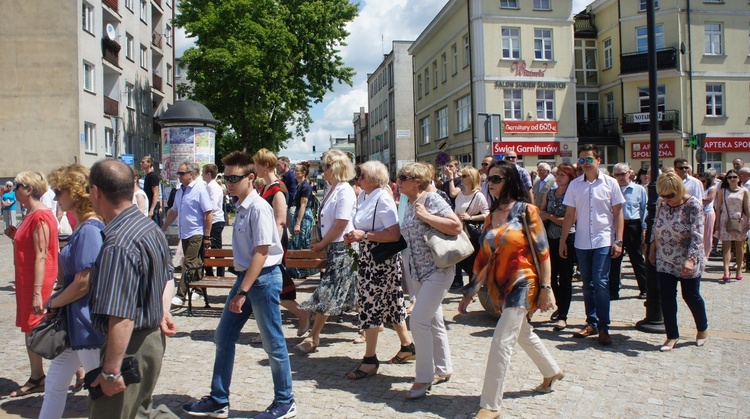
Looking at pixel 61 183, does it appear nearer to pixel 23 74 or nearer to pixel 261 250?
pixel 261 250

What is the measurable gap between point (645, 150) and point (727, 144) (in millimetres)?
4344

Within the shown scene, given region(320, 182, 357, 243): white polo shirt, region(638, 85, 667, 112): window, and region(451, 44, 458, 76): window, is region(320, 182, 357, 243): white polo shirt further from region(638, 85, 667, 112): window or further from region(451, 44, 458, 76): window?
region(638, 85, 667, 112): window

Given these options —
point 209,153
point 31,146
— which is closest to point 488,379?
point 209,153

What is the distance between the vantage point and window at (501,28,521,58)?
34188 millimetres

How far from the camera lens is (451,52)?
3922 centimetres

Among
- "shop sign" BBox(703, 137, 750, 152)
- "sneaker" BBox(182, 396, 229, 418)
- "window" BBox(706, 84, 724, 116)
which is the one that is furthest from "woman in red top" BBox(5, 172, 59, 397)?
"window" BBox(706, 84, 724, 116)

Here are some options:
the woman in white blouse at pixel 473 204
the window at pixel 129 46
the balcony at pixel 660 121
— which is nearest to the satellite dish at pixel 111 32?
the window at pixel 129 46

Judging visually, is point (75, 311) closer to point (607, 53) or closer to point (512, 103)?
point (512, 103)

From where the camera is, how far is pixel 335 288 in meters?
6.38

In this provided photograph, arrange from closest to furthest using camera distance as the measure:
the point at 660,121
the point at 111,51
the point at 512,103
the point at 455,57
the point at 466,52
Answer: the point at 111,51
the point at 512,103
the point at 660,121
the point at 466,52
the point at 455,57

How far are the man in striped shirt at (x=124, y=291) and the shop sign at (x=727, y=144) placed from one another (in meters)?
38.1

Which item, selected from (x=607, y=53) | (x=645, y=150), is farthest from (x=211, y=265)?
(x=607, y=53)

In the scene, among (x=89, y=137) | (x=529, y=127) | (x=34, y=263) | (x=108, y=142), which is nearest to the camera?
(x=34, y=263)

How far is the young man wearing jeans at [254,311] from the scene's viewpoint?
14.4 feet
